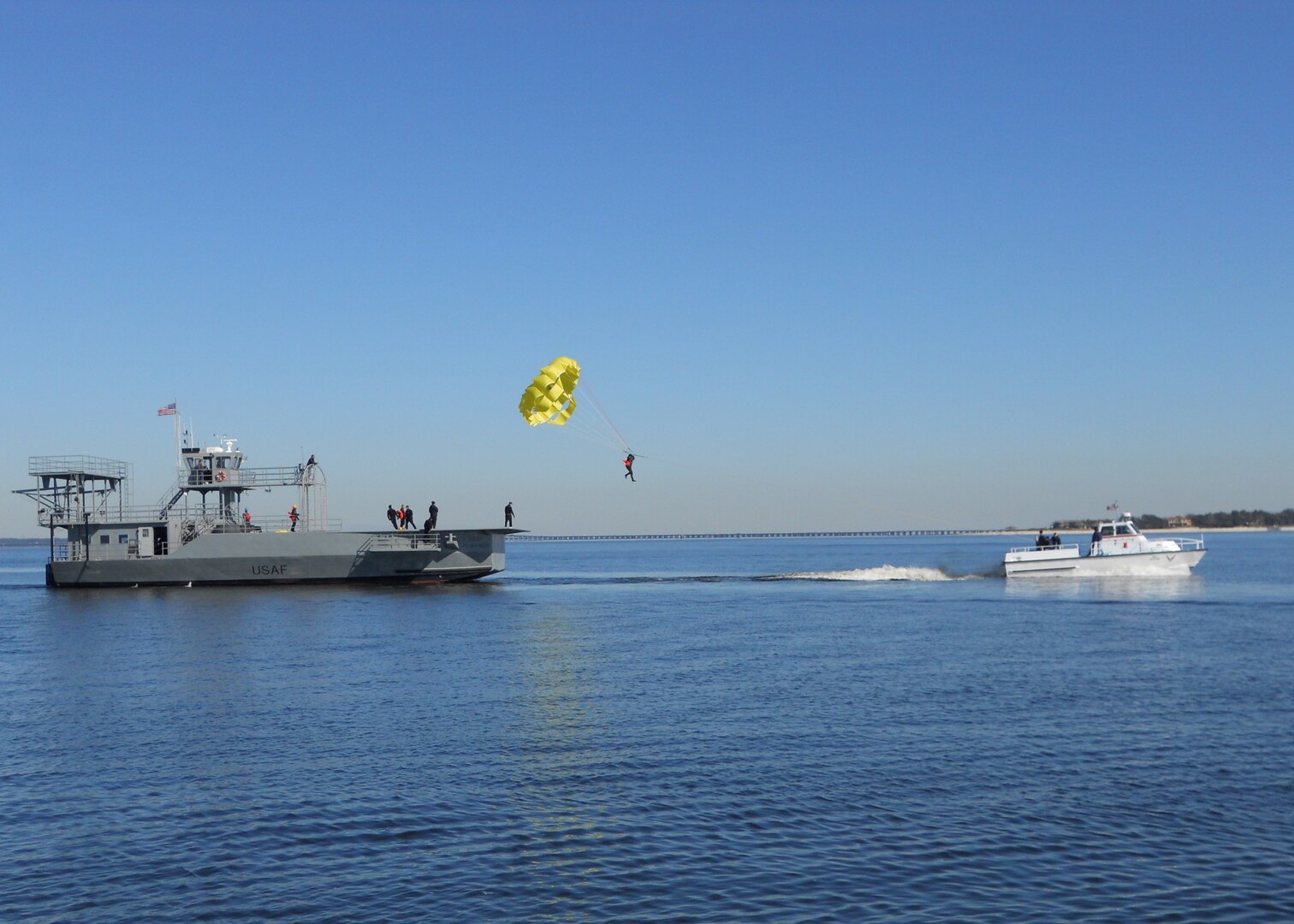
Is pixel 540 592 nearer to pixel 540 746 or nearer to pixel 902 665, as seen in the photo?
pixel 902 665

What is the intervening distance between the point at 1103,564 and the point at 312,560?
151 ft

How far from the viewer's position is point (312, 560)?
62406mm

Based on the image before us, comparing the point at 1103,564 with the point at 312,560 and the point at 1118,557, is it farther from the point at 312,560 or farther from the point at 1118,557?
the point at 312,560

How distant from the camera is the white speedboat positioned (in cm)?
6469

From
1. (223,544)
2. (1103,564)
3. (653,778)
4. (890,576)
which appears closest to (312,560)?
(223,544)

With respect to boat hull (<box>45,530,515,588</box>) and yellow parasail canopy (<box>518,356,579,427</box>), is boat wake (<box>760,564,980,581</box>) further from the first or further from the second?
yellow parasail canopy (<box>518,356,579,427</box>)

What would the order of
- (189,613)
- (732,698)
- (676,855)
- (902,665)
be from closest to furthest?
(676,855)
(732,698)
(902,665)
(189,613)

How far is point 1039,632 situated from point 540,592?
33.2 metres

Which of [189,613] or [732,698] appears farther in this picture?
[189,613]

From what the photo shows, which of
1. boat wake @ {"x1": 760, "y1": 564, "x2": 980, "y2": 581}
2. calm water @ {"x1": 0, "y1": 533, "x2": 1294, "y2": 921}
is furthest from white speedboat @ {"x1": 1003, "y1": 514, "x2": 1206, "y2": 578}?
calm water @ {"x1": 0, "y1": 533, "x2": 1294, "y2": 921}

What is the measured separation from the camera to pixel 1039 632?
127 ft

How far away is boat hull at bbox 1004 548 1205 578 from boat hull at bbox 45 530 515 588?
1259 inches

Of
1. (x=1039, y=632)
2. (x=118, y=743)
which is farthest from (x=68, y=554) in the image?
(x=1039, y=632)

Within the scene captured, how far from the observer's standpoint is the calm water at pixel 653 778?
13234 millimetres
